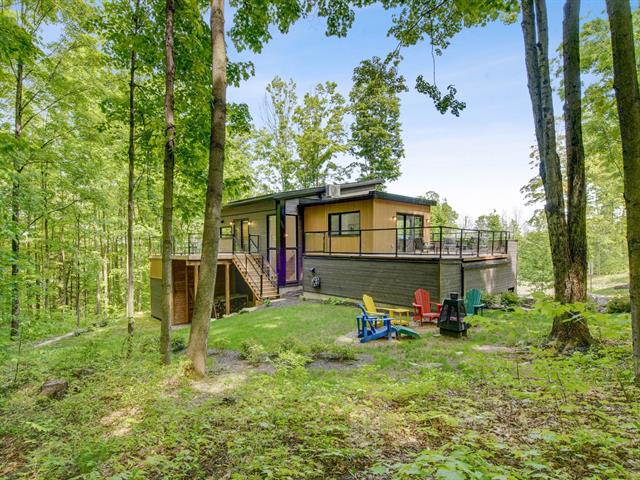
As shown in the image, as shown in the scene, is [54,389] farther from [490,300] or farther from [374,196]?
[490,300]

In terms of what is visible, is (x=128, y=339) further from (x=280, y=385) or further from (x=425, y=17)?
(x=425, y=17)

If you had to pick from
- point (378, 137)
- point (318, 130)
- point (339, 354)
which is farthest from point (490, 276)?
point (318, 130)

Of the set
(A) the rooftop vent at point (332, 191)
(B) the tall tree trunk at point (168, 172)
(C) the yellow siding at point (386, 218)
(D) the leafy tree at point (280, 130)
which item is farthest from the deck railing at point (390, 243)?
(D) the leafy tree at point (280, 130)

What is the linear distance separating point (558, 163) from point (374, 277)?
248 inches

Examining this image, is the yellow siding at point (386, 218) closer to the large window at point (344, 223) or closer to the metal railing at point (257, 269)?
the large window at point (344, 223)

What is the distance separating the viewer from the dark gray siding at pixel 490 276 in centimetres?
1028

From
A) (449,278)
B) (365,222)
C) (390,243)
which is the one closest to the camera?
(449,278)

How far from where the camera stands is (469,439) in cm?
237

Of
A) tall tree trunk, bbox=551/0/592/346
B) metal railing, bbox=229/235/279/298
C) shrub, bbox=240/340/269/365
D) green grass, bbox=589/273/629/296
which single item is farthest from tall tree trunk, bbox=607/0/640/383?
green grass, bbox=589/273/629/296

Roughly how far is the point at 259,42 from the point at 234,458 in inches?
290

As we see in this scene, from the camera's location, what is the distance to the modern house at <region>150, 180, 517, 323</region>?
1017cm

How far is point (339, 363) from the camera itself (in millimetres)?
6062

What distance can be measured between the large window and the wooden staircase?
3608mm

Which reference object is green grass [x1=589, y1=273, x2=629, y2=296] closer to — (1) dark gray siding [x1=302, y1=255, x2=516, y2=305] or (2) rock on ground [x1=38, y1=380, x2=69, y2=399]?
(1) dark gray siding [x1=302, y1=255, x2=516, y2=305]
